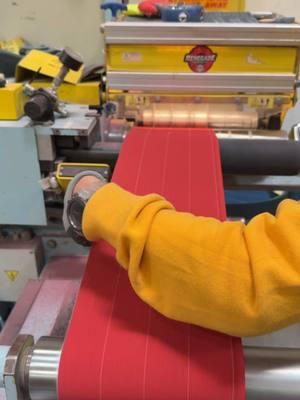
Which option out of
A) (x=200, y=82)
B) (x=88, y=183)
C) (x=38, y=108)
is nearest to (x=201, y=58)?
(x=200, y=82)

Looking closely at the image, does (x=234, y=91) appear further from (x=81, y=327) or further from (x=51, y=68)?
(x=81, y=327)

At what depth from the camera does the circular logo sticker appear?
3.33 ft

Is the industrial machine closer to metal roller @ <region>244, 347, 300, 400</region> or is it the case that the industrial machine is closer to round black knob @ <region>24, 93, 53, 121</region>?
round black knob @ <region>24, 93, 53, 121</region>

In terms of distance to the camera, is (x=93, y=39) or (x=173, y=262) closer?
(x=173, y=262)

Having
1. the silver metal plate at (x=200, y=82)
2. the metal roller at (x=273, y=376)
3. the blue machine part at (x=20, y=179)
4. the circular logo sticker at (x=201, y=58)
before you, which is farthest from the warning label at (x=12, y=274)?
the metal roller at (x=273, y=376)

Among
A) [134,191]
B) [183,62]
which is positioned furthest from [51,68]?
[134,191]

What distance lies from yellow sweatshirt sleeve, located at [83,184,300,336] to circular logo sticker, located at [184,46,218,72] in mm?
625

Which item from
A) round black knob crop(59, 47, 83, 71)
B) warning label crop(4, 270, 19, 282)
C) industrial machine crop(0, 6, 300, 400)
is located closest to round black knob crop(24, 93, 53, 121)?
industrial machine crop(0, 6, 300, 400)

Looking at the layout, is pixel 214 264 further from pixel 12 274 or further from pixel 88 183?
pixel 12 274

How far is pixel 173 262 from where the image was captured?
0.45 metres

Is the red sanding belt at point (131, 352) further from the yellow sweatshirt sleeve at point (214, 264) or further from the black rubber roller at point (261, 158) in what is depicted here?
the black rubber roller at point (261, 158)

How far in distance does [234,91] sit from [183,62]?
15cm

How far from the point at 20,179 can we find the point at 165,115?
40 centimetres

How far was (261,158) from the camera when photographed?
0.95 metres
